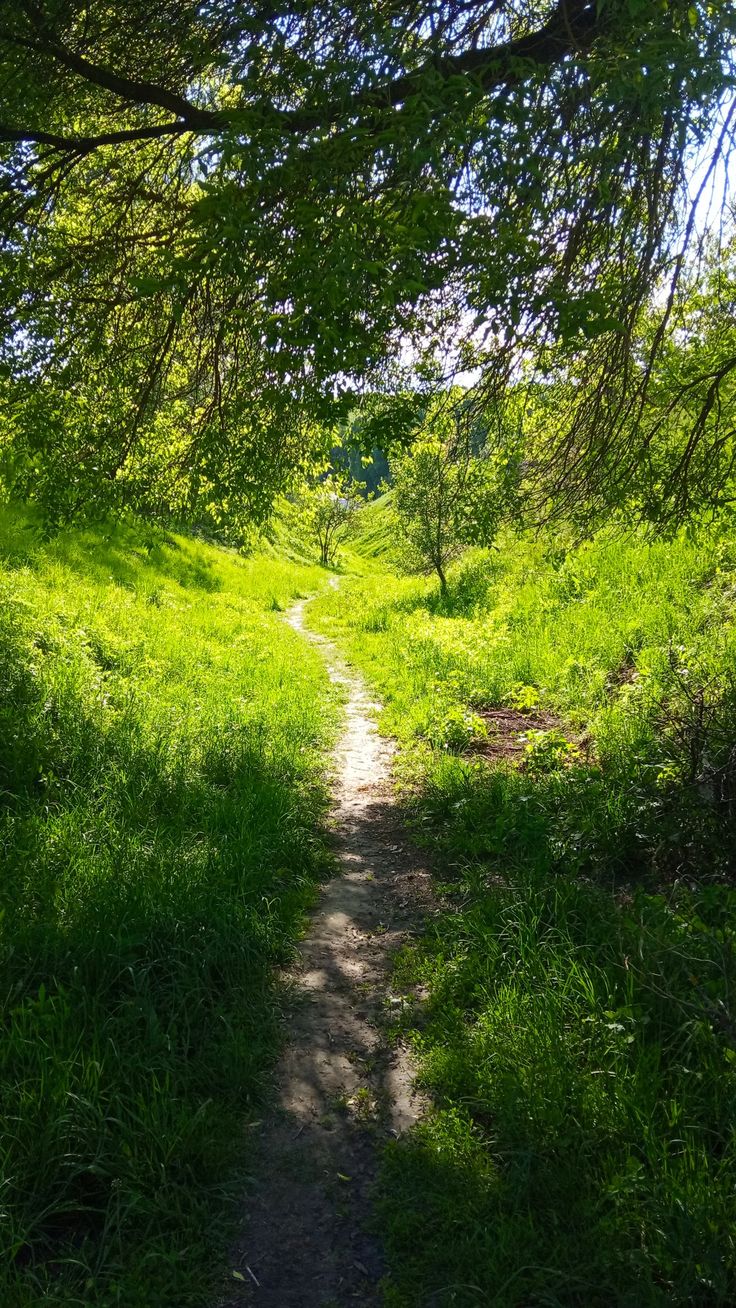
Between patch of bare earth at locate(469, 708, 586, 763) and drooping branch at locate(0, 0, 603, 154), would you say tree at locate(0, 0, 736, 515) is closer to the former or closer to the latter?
drooping branch at locate(0, 0, 603, 154)

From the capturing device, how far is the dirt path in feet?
8.93

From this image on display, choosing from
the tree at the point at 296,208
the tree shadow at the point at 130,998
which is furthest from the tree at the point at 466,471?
the tree shadow at the point at 130,998

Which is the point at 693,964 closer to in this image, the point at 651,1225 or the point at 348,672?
the point at 651,1225

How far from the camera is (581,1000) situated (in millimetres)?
3787

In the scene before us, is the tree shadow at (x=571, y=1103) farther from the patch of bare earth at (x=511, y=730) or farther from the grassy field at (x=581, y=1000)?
the patch of bare earth at (x=511, y=730)

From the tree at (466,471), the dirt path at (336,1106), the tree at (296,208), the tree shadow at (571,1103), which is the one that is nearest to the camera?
the tree shadow at (571,1103)

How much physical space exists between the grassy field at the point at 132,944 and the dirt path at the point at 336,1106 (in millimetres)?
164

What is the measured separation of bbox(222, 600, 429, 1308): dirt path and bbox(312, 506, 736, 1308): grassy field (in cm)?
16

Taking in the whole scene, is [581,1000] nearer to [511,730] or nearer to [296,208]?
[296,208]

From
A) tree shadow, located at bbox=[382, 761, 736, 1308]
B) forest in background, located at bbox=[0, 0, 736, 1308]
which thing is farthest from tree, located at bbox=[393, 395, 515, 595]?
tree shadow, located at bbox=[382, 761, 736, 1308]

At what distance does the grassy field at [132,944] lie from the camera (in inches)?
108

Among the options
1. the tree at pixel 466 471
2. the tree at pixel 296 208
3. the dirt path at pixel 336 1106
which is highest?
A: the tree at pixel 296 208

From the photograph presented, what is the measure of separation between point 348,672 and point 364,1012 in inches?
403

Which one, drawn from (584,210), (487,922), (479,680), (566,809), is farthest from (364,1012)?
(479,680)
